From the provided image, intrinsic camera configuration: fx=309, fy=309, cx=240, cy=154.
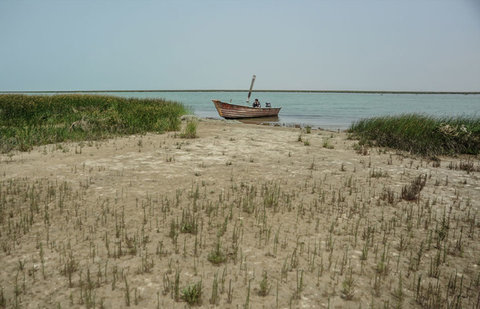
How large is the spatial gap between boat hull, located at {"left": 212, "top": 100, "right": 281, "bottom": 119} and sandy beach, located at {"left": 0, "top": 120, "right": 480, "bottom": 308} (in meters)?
21.8

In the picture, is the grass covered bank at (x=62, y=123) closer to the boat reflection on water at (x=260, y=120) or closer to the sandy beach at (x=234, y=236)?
the sandy beach at (x=234, y=236)

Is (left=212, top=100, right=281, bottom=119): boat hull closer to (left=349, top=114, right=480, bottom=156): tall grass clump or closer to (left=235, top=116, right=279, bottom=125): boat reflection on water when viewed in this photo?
(left=235, top=116, right=279, bottom=125): boat reflection on water

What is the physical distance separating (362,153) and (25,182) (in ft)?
37.6

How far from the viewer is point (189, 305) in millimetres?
3477

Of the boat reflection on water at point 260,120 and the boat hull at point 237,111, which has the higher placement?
the boat hull at point 237,111

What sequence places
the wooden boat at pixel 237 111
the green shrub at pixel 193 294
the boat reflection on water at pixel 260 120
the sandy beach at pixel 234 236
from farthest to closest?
the boat reflection on water at pixel 260 120, the wooden boat at pixel 237 111, the sandy beach at pixel 234 236, the green shrub at pixel 193 294

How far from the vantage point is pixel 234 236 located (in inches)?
199

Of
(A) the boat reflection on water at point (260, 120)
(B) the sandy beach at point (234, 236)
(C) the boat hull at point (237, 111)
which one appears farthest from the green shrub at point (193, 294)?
(A) the boat reflection on water at point (260, 120)

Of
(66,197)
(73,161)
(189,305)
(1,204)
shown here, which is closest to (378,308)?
(189,305)

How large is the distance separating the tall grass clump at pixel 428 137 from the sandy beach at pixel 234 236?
4.20m

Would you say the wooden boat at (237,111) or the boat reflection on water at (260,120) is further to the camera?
the boat reflection on water at (260,120)

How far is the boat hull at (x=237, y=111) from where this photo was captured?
31.0m

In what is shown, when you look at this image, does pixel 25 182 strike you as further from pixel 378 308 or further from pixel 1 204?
pixel 378 308

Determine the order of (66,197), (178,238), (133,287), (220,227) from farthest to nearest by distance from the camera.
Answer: (66,197) < (220,227) < (178,238) < (133,287)
